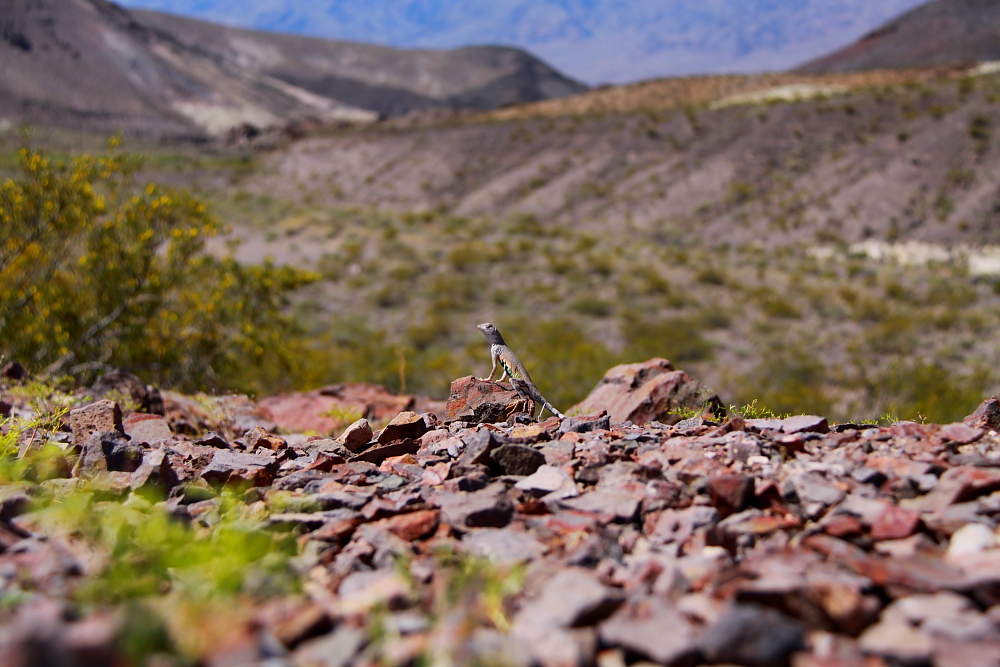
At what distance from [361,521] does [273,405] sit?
5.53m

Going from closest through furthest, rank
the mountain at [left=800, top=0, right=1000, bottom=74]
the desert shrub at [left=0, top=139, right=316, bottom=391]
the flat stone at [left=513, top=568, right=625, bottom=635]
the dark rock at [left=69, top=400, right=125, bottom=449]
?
1. the flat stone at [left=513, top=568, right=625, bottom=635]
2. the dark rock at [left=69, top=400, right=125, bottom=449]
3. the desert shrub at [left=0, top=139, right=316, bottom=391]
4. the mountain at [left=800, top=0, right=1000, bottom=74]

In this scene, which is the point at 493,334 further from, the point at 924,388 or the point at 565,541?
the point at 924,388

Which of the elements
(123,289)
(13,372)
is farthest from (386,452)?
(123,289)

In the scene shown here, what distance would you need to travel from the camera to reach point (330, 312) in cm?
1894

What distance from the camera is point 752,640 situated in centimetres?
204

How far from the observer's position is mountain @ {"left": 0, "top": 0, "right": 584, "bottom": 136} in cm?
8369

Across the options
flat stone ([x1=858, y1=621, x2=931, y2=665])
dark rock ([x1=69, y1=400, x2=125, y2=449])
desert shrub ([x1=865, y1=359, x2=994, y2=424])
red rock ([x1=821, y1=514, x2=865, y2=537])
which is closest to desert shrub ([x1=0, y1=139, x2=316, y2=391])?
dark rock ([x1=69, y1=400, x2=125, y2=449])

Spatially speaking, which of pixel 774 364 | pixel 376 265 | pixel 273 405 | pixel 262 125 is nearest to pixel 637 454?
pixel 273 405

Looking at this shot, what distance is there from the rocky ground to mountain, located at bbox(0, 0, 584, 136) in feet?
275

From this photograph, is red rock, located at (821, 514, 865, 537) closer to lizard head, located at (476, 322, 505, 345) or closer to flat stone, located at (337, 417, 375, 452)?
flat stone, located at (337, 417, 375, 452)

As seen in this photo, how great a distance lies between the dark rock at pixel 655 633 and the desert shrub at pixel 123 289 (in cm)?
897

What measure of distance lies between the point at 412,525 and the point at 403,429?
1.69m

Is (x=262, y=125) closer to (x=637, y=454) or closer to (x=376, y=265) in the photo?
(x=376, y=265)

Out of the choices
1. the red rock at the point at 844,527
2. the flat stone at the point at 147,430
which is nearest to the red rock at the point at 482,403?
the flat stone at the point at 147,430
